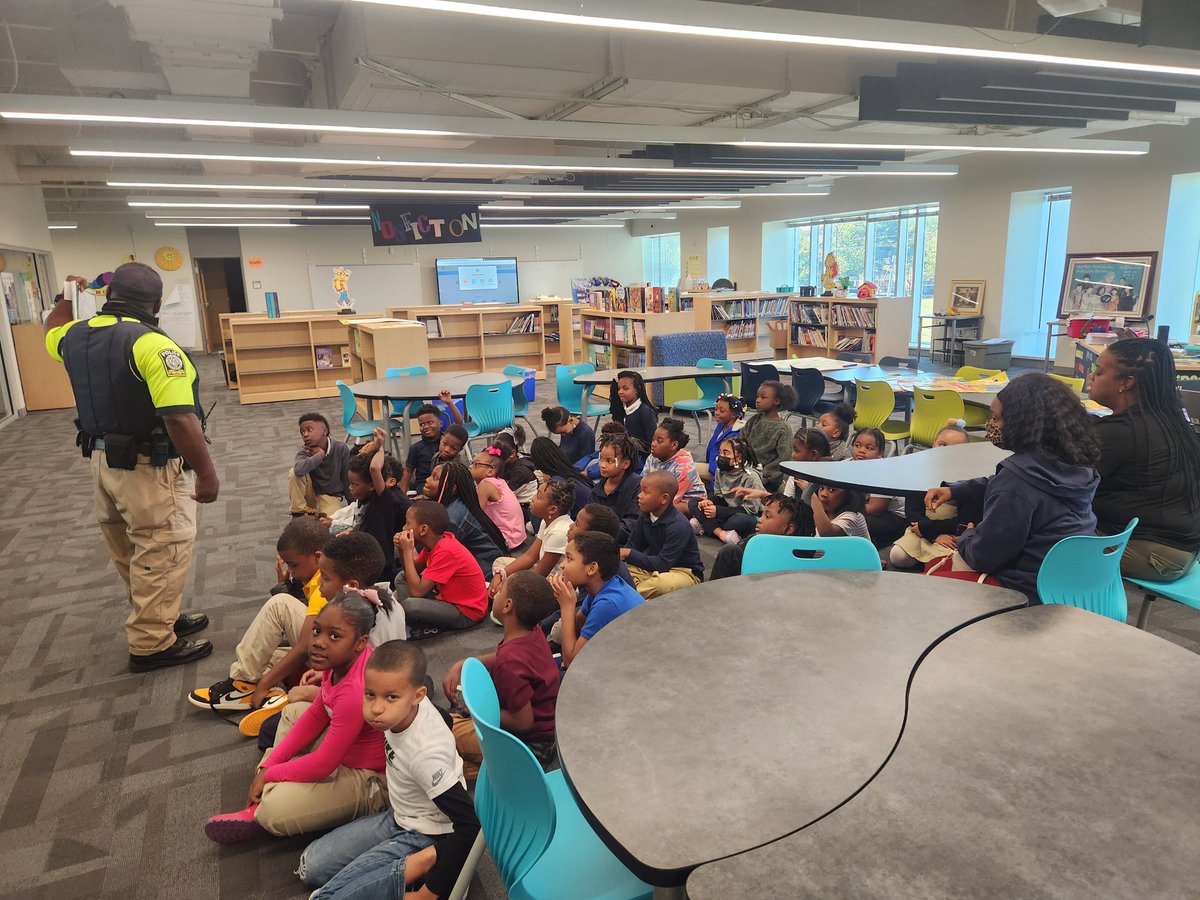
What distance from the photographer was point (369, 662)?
1985mm

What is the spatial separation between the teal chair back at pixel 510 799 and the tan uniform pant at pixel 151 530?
2351 millimetres

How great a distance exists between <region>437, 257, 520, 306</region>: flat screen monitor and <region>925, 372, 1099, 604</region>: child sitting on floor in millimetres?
16648

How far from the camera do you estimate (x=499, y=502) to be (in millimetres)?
4551

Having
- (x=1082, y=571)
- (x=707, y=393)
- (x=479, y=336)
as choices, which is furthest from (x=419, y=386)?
(x=1082, y=571)

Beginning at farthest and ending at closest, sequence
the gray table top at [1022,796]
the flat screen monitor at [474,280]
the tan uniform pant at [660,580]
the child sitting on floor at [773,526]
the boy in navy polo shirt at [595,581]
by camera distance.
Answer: the flat screen monitor at [474,280] → the child sitting on floor at [773,526] → the tan uniform pant at [660,580] → the boy in navy polo shirt at [595,581] → the gray table top at [1022,796]

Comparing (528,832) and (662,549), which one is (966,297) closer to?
(662,549)

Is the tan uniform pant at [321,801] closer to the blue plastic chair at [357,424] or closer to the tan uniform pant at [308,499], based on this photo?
the tan uniform pant at [308,499]

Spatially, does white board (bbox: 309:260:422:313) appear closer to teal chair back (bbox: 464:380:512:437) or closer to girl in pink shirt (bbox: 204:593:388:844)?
teal chair back (bbox: 464:380:512:437)

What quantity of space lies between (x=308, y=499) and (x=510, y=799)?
4.21m

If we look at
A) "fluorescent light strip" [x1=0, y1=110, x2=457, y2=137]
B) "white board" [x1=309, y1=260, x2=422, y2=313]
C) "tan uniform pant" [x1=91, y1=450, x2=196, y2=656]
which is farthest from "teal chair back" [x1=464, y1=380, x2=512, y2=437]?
"white board" [x1=309, y1=260, x2=422, y2=313]

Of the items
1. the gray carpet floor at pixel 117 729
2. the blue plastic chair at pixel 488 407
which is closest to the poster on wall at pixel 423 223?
the blue plastic chair at pixel 488 407

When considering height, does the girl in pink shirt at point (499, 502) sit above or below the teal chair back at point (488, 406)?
below

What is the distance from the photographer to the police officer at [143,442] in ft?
10.2

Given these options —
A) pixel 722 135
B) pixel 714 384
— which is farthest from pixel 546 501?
pixel 722 135
